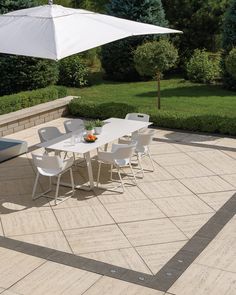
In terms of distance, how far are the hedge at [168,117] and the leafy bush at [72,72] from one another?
427 cm

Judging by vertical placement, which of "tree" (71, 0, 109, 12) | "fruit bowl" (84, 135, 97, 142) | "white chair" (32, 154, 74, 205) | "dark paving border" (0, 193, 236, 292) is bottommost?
"dark paving border" (0, 193, 236, 292)

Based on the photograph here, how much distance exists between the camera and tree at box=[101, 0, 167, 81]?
65.0ft

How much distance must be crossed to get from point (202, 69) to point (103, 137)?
1111cm

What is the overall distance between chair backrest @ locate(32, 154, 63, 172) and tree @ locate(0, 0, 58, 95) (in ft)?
27.3

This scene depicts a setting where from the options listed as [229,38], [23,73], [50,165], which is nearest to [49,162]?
[50,165]

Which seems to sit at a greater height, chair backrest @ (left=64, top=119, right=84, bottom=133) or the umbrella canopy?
the umbrella canopy

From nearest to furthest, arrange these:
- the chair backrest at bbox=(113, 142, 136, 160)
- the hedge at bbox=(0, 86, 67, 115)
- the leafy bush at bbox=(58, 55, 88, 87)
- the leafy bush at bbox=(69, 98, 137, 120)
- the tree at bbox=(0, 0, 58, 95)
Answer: the chair backrest at bbox=(113, 142, 136, 160), the hedge at bbox=(0, 86, 67, 115), the leafy bush at bbox=(69, 98, 137, 120), the tree at bbox=(0, 0, 58, 95), the leafy bush at bbox=(58, 55, 88, 87)

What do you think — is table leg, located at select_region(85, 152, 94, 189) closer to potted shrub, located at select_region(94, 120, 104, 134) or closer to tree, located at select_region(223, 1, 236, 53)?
potted shrub, located at select_region(94, 120, 104, 134)

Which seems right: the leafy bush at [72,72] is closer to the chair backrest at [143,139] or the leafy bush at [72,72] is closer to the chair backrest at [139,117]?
the chair backrest at [139,117]

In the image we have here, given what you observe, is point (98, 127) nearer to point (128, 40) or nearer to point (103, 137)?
point (103, 137)

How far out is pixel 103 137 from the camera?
8.94 m

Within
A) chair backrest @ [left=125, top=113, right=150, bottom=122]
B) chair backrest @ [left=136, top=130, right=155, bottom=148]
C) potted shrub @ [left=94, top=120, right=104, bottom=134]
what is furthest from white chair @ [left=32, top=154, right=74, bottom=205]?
chair backrest @ [left=125, top=113, right=150, bottom=122]

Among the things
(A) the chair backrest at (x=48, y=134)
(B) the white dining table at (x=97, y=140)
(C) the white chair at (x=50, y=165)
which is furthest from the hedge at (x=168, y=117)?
(C) the white chair at (x=50, y=165)

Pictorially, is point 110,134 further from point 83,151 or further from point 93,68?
point 93,68
